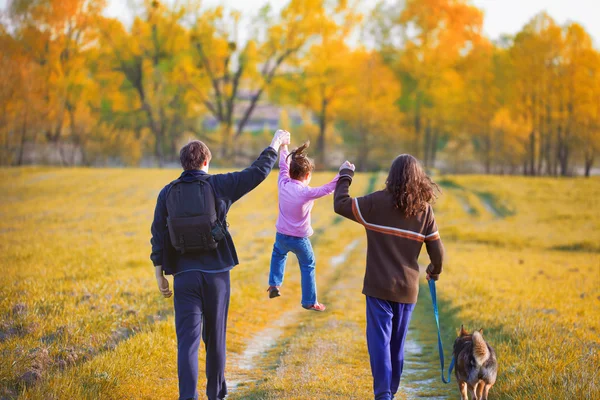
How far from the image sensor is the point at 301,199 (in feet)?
23.4

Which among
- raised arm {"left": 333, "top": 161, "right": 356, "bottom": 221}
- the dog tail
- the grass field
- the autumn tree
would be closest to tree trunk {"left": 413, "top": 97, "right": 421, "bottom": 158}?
the autumn tree

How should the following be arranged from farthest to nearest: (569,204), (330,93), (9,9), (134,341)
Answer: (330,93), (9,9), (569,204), (134,341)

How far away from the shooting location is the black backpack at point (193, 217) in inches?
231

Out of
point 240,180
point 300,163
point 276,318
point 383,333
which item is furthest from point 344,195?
point 276,318

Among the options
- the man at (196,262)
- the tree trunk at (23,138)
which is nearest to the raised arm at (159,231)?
the man at (196,262)

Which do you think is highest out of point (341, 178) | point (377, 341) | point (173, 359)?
point (341, 178)

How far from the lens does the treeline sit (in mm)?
51688

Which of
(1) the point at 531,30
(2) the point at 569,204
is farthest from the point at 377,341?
(1) the point at 531,30

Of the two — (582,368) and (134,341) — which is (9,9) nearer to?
(134,341)

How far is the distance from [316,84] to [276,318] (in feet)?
162

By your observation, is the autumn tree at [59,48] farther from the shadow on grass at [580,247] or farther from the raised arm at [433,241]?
the raised arm at [433,241]

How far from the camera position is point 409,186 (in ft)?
19.2

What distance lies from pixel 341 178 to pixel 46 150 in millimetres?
52455

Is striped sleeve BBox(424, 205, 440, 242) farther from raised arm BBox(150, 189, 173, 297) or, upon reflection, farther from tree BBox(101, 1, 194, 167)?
tree BBox(101, 1, 194, 167)
